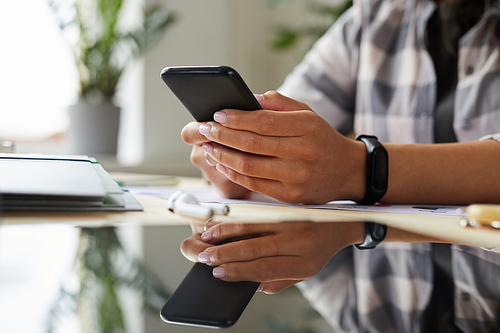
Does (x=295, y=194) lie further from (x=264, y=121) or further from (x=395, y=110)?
(x=395, y=110)

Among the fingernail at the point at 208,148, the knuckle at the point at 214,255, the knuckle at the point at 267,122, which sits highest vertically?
the knuckle at the point at 267,122

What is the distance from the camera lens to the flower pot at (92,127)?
5.94ft

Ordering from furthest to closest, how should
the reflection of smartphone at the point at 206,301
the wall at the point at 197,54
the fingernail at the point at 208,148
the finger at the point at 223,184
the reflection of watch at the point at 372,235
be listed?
the wall at the point at 197,54 → the finger at the point at 223,184 → the fingernail at the point at 208,148 → the reflection of watch at the point at 372,235 → the reflection of smartphone at the point at 206,301

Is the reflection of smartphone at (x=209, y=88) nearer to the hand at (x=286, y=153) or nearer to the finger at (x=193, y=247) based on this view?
the hand at (x=286, y=153)

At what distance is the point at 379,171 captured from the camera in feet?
1.77

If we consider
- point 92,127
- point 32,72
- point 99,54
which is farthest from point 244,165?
point 32,72

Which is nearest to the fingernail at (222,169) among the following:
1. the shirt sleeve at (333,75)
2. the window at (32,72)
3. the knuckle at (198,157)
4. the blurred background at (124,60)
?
the knuckle at (198,157)

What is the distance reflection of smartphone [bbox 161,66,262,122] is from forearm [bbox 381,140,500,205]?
0.22 metres

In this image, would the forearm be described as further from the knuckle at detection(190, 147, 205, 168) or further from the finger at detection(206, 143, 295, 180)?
the knuckle at detection(190, 147, 205, 168)

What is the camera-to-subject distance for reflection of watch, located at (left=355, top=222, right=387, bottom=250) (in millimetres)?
297

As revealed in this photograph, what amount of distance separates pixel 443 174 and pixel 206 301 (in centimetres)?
48

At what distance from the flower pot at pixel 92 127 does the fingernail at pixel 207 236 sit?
163 centimetres

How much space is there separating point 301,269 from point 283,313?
6 cm

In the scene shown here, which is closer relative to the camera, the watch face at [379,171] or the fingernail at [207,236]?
the fingernail at [207,236]
